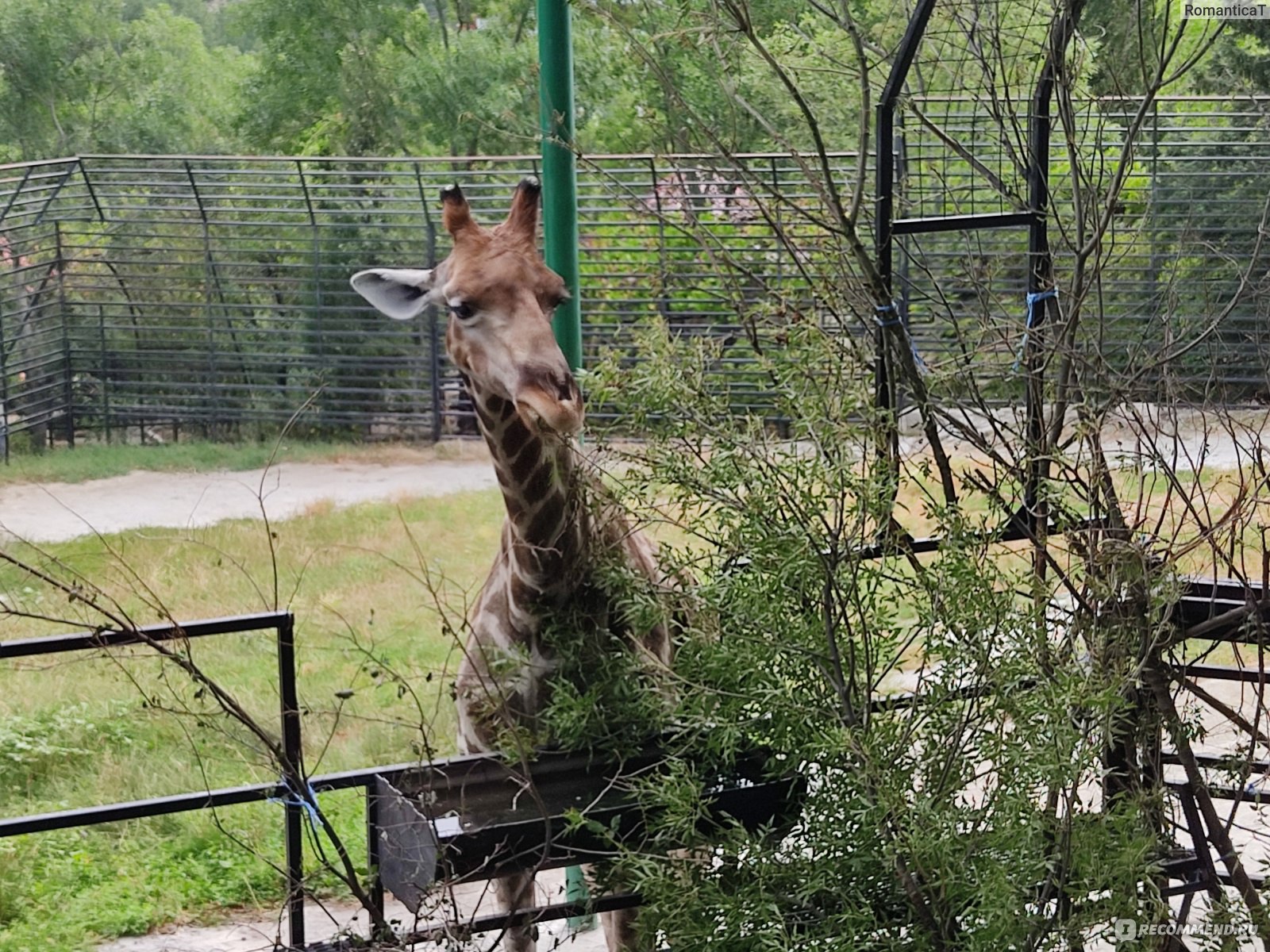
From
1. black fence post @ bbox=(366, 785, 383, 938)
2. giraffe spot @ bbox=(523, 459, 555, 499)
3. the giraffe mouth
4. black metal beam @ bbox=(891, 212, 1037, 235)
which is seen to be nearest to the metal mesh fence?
black metal beam @ bbox=(891, 212, 1037, 235)

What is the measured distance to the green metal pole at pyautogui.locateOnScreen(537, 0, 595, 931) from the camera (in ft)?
11.4

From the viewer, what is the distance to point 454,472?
970 centimetres

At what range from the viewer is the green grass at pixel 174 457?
9.60 meters

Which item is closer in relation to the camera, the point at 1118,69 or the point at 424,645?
the point at 1118,69

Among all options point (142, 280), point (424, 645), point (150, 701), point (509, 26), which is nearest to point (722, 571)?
point (150, 701)

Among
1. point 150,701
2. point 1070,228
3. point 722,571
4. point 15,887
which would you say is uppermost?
point 1070,228

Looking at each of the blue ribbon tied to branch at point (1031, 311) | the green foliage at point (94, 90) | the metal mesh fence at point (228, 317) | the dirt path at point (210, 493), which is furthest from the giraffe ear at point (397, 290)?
the green foliage at point (94, 90)

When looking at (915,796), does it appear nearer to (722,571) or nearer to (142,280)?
(722,571)

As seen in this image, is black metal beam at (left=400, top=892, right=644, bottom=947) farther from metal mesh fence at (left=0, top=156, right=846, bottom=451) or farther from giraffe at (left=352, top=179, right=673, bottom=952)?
metal mesh fence at (left=0, top=156, right=846, bottom=451)

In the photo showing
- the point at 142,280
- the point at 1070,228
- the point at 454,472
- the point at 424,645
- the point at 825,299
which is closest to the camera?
the point at 825,299

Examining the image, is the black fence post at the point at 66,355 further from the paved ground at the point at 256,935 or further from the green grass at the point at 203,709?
the paved ground at the point at 256,935

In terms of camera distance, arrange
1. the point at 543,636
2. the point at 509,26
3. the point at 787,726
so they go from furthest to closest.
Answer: the point at 509,26
the point at 543,636
the point at 787,726

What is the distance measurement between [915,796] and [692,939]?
0.37 m

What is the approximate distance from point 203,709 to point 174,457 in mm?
7732
